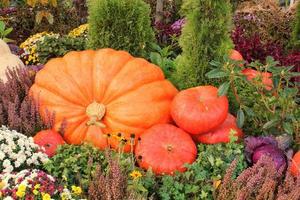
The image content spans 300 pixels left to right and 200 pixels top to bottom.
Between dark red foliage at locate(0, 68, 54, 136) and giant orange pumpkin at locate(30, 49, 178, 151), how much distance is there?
83mm

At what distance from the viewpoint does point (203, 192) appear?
116 inches

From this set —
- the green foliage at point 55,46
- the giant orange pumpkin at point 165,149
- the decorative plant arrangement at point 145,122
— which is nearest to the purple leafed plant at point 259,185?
the decorative plant arrangement at point 145,122

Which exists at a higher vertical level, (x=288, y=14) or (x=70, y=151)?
(x=70, y=151)

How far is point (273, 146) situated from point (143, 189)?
1040 mm

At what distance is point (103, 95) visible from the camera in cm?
369

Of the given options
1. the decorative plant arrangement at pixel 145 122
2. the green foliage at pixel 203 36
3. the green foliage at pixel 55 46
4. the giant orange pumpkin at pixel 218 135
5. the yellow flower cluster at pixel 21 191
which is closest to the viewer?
the yellow flower cluster at pixel 21 191

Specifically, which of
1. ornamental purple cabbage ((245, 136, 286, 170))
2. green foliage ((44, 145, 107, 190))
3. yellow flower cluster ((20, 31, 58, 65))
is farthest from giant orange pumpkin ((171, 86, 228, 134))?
yellow flower cluster ((20, 31, 58, 65))

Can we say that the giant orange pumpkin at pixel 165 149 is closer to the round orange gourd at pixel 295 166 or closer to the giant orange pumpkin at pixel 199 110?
the giant orange pumpkin at pixel 199 110

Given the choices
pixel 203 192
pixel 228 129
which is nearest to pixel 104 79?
pixel 228 129

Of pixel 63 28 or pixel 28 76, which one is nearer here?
pixel 28 76

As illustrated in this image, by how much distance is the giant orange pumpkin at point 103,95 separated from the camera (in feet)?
11.8

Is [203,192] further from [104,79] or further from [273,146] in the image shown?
[104,79]

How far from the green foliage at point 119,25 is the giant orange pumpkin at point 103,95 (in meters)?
0.65

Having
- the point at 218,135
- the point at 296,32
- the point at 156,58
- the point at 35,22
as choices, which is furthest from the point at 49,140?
the point at 35,22
